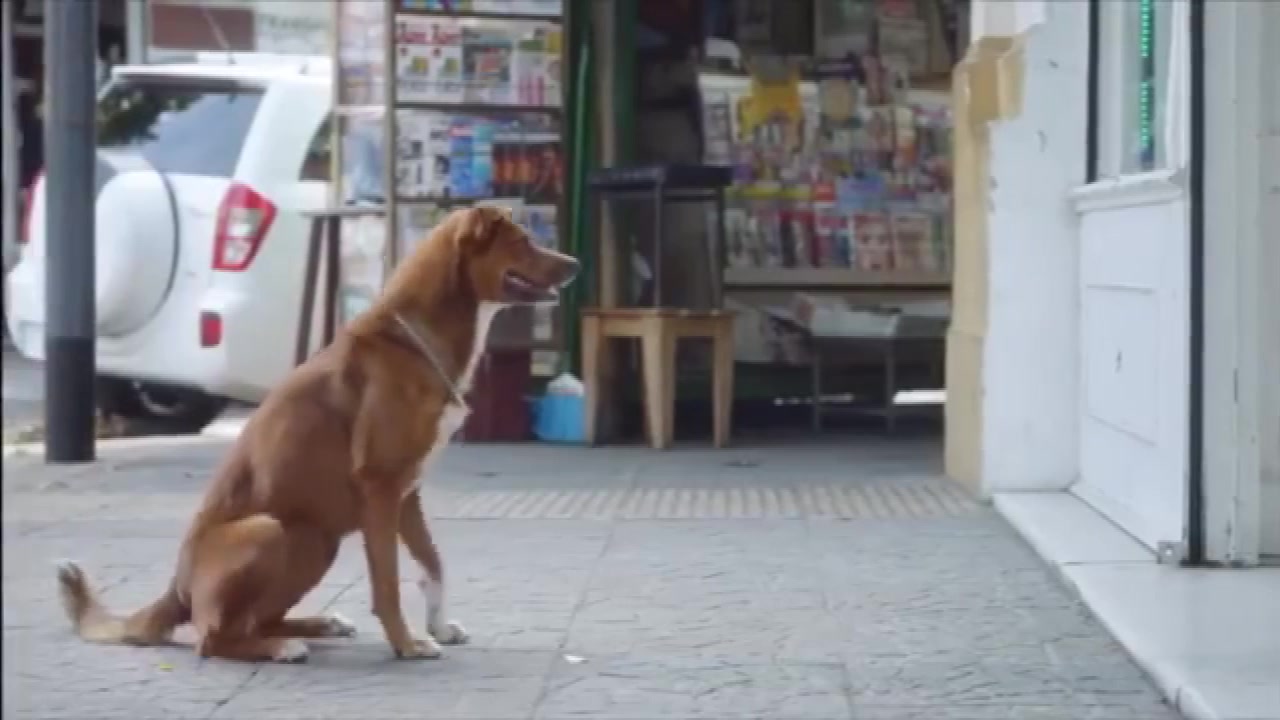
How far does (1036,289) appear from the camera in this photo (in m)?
8.66

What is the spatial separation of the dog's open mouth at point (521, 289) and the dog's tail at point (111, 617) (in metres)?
1.23

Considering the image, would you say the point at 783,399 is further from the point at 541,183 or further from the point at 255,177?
the point at 255,177

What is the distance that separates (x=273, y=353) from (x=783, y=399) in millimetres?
2965

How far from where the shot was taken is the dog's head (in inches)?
230

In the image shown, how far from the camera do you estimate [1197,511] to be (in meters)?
6.80

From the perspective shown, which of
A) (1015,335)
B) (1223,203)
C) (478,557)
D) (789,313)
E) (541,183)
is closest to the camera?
(1223,203)

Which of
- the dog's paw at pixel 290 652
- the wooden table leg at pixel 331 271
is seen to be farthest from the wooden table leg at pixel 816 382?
the dog's paw at pixel 290 652

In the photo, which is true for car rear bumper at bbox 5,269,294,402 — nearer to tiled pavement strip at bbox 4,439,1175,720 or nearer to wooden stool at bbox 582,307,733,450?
tiled pavement strip at bbox 4,439,1175,720

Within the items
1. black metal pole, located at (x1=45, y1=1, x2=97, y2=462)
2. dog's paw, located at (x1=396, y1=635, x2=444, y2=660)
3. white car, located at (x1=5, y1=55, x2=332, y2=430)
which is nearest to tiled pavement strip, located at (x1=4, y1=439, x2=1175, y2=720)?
dog's paw, located at (x1=396, y1=635, x2=444, y2=660)

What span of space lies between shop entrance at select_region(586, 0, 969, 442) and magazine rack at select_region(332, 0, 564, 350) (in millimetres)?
772

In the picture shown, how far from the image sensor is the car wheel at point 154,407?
12.2 meters

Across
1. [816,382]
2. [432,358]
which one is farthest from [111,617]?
[816,382]

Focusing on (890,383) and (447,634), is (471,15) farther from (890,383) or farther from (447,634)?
(447,634)

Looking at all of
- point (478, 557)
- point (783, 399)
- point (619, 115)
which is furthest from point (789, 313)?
point (478, 557)
